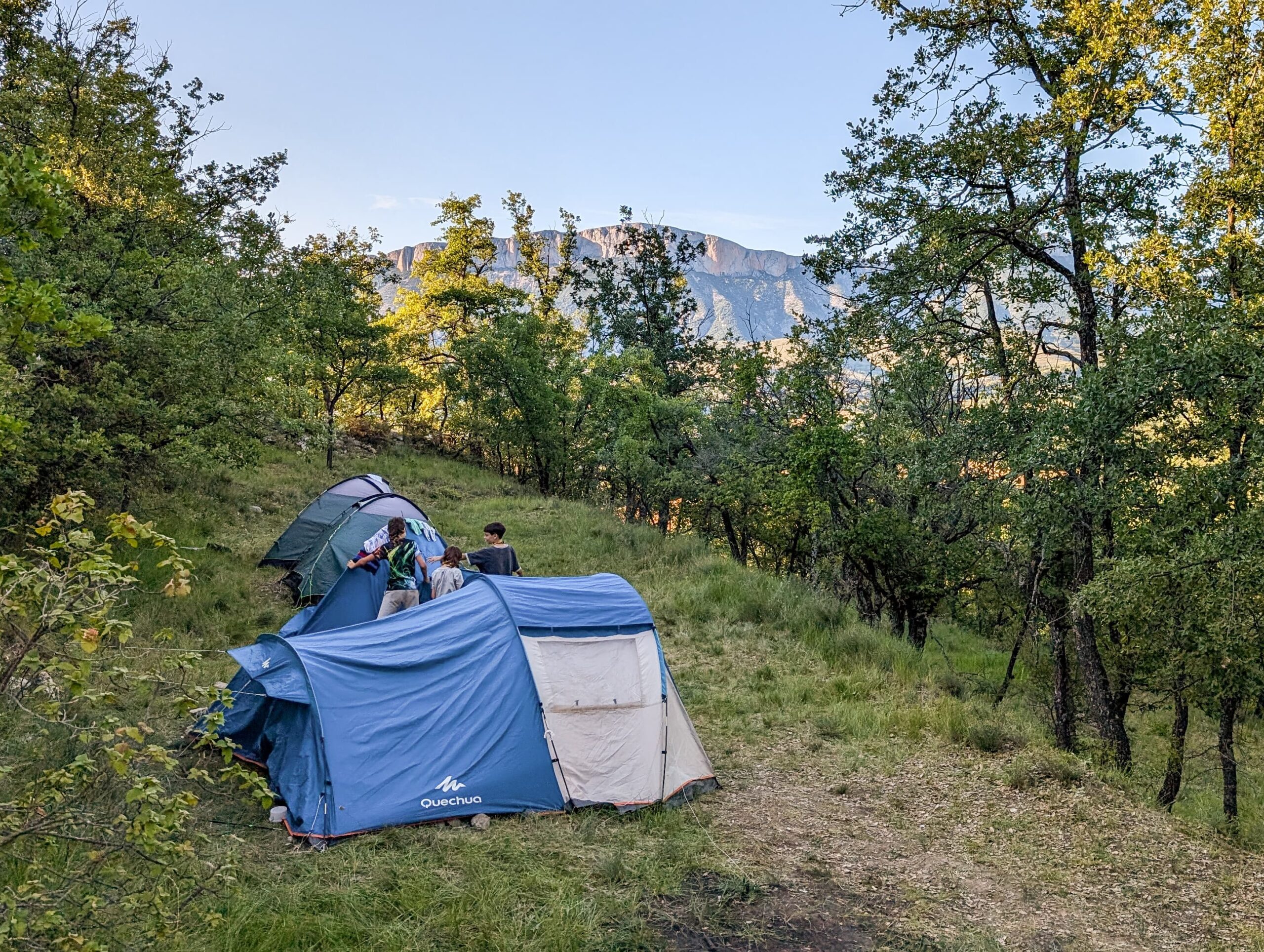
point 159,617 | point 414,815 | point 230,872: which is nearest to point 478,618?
point 414,815

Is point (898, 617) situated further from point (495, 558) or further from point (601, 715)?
point (601, 715)

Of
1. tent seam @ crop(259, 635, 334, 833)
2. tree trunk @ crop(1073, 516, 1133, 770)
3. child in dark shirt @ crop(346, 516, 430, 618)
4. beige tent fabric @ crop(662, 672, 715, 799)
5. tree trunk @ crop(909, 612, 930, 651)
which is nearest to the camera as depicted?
tent seam @ crop(259, 635, 334, 833)

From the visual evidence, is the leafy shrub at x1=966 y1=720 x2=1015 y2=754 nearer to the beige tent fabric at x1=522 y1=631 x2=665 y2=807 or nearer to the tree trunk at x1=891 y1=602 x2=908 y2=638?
the beige tent fabric at x1=522 y1=631 x2=665 y2=807

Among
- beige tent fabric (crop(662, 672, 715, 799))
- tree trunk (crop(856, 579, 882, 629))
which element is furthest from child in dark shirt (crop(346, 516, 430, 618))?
tree trunk (crop(856, 579, 882, 629))

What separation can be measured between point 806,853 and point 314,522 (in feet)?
Result: 35.8

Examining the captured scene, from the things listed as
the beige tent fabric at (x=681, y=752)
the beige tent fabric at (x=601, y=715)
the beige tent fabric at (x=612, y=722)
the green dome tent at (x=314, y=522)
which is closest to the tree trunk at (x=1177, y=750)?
the beige tent fabric at (x=681, y=752)

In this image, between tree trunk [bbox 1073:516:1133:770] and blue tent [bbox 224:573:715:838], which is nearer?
blue tent [bbox 224:573:715:838]

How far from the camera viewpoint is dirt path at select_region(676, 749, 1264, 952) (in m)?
5.41

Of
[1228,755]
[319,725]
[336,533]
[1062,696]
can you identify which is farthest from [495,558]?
[1228,755]

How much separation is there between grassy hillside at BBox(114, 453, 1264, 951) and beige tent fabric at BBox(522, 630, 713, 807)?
32 cm

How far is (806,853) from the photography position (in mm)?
6465

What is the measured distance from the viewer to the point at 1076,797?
7.69m

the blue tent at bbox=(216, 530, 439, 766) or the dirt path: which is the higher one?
the blue tent at bbox=(216, 530, 439, 766)

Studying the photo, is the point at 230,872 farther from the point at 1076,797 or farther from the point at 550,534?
the point at 550,534
